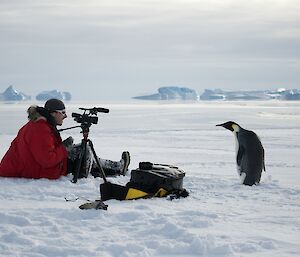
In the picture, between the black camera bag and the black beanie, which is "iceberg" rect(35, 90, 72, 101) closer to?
the black beanie

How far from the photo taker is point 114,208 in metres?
4.20

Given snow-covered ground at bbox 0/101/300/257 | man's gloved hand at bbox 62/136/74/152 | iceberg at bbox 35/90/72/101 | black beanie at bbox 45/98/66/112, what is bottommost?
snow-covered ground at bbox 0/101/300/257

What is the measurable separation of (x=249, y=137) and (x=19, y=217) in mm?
3789

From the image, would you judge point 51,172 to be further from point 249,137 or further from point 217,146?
point 217,146

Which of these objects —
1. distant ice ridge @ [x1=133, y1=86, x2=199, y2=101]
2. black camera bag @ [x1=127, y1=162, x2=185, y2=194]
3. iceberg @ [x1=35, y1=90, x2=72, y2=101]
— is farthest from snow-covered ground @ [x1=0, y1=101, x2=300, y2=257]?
distant ice ridge @ [x1=133, y1=86, x2=199, y2=101]

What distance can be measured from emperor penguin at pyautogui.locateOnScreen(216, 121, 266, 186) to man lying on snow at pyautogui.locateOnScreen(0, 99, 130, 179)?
2.31m

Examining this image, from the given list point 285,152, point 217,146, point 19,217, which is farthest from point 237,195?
point 217,146

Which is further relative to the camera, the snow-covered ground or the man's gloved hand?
the man's gloved hand

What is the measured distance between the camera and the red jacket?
5.38 m

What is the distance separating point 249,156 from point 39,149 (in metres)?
2.84

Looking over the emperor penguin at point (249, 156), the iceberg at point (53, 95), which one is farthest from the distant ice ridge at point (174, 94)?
the emperor penguin at point (249, 156)

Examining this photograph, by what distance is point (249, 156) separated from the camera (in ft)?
21.6

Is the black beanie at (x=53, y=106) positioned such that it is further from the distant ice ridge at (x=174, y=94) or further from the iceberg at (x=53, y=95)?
the distant ice ridge at (x=174, y=94)

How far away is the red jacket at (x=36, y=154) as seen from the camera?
538cm
